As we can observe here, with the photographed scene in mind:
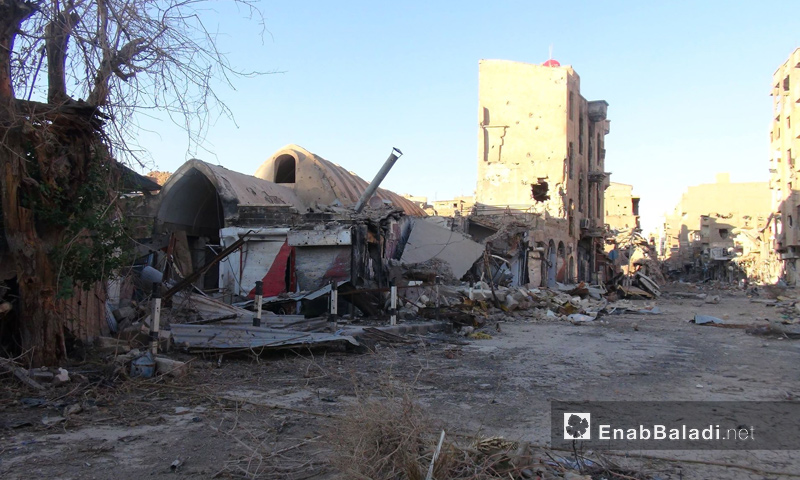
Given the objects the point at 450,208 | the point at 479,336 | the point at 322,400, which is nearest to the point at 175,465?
the point at 322,400

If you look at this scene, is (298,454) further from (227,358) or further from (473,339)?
(473,339)

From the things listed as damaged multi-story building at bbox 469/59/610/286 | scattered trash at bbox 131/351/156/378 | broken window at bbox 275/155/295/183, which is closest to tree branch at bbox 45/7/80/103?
scattered trash at bbox 131/351/156/378

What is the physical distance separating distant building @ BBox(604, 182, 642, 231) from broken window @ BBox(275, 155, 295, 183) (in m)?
47.5

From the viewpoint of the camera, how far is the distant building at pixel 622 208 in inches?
2500

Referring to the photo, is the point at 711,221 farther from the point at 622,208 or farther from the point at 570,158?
the point at 570,158

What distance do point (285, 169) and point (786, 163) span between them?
120 ft

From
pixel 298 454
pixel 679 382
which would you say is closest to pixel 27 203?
pixel 298 454

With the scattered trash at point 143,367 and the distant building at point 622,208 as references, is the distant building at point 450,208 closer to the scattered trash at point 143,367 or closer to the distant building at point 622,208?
the scattered trash at point 143,367

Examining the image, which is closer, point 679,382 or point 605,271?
point 679,382

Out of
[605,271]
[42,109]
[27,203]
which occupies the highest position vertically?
[42,109]

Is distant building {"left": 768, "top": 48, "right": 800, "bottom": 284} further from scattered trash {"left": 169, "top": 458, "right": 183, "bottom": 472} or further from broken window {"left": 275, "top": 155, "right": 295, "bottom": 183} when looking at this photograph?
scattered trash {"left": 169, "top": 458, "right": 183, "bottom": 472}

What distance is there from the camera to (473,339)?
1048 cm

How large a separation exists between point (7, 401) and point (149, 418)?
1.32 m

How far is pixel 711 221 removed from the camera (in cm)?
6794
